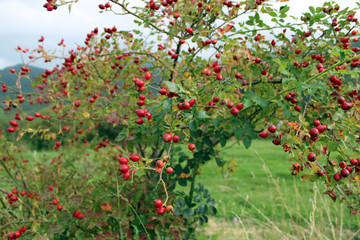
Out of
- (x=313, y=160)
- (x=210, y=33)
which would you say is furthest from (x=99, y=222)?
(x=210, y=33)

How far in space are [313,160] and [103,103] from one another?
2.01 meters

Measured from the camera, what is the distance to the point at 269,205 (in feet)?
14.2

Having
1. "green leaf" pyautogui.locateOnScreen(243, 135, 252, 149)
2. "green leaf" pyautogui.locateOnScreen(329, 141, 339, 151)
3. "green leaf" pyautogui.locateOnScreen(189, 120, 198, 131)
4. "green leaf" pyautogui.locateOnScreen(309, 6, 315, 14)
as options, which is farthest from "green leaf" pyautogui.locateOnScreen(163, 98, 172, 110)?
"green leaf" pyautogui.locateOnScreen(309, 6, 315, 14)

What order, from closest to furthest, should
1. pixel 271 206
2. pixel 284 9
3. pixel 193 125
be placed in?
pixel 193 125 → pixel 284 9 → pixel 271 206

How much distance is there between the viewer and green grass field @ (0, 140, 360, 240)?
2.49 m

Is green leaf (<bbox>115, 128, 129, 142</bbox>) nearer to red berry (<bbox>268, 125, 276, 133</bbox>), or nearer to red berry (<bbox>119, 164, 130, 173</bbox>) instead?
red berry (<bbox>119, 164, 130, 173</bbox>)

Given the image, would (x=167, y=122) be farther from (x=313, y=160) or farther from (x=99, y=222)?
(x=99, y=222)

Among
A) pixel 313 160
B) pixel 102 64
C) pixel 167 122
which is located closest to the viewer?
pixel 313 160

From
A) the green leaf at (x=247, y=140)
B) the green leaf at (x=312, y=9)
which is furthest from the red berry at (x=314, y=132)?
the green leaf at (x=312, y=9)

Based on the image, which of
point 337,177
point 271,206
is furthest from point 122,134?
point 271,206

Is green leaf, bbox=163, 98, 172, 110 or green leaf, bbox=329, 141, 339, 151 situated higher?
green leaf, bbox=163, 98, 172, 110

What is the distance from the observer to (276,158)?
7.61 m

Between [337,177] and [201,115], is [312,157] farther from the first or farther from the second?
[201,115]

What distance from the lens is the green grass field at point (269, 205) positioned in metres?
2.49
